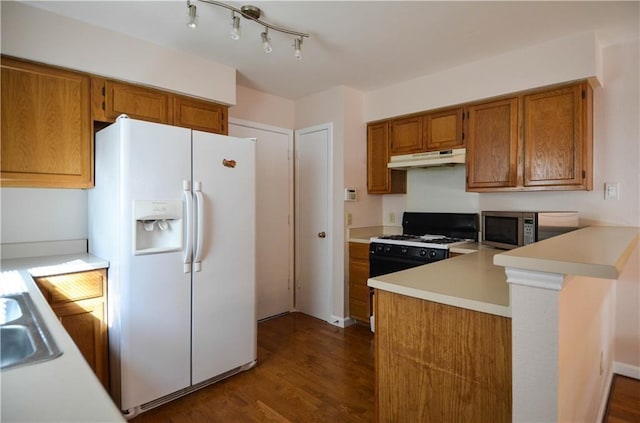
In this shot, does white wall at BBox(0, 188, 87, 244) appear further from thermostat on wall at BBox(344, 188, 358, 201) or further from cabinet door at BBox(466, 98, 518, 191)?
cabinet door at BBox(466, 98, 518, 191)

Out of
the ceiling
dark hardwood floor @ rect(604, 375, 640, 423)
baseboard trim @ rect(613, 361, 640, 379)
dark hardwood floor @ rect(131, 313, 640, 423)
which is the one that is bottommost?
dark hardwood floor @ rect(604, 375, 640, 423)

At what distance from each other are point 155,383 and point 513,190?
288 centimetres

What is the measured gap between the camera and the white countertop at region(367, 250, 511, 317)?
1.17 metres

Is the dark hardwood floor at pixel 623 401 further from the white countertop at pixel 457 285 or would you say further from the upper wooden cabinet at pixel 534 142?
the upper wooden cabinet at pixel 534 142

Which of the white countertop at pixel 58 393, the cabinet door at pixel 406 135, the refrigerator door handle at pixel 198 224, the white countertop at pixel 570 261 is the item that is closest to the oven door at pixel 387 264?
the cabinet door at pixel 406 135

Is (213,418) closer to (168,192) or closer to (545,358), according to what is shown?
(168,192)

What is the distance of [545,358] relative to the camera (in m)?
0.97

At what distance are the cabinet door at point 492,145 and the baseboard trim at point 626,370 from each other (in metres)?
1.49

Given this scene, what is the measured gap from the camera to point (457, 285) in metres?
1.37

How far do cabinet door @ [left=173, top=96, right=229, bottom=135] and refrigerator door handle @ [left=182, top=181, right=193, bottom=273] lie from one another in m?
0.75

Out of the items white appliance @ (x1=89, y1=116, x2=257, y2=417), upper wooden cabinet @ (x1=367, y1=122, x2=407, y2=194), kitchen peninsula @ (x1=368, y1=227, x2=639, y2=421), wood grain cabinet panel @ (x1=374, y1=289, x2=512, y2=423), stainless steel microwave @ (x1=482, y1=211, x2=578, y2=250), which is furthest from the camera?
upper wooden cabinet @ (x1=367, y1=122, x2=407, y2=194)

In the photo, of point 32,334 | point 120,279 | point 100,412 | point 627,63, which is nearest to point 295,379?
point 120,279

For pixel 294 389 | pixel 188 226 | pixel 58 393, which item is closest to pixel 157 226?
pixel 188 226

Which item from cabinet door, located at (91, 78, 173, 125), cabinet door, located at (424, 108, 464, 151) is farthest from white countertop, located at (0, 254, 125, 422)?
cabinet door, located at (424, 108, 464, 151)
